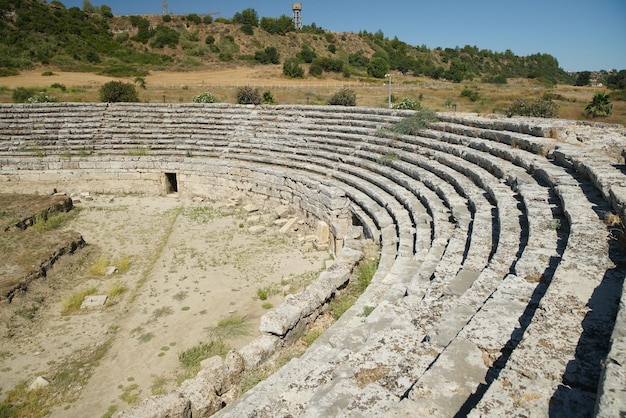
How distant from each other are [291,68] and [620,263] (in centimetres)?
4119

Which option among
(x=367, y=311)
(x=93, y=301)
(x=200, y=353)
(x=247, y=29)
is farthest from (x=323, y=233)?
(x=247, y=29)

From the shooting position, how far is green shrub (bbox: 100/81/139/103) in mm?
21953

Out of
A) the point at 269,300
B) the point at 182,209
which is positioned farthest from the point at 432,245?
the point at 182,209

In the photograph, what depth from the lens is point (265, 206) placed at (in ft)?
48.0

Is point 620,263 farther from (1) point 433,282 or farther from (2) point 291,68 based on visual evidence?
(2) point 291,68

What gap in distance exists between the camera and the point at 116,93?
22094 mm

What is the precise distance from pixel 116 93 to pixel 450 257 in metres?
21.4

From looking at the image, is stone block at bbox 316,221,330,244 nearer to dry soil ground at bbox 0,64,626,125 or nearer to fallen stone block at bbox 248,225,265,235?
fallen stone block at bbox 248,225,265,235

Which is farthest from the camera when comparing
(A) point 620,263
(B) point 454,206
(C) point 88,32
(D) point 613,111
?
(C) point 88,32

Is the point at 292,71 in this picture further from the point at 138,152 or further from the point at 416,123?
the point at 416,123

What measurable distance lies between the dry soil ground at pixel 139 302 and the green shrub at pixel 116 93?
10.7 metres

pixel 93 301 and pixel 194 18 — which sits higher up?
pixel 194 18

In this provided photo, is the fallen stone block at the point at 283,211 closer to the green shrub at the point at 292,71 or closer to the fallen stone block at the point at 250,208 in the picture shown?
the fallen stone block at the point at 250,208

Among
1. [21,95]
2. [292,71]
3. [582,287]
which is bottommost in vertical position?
[582,287]
